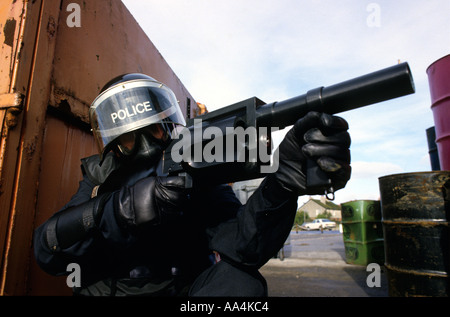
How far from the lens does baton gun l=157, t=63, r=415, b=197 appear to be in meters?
0.92

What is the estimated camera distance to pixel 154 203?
1.31 metres

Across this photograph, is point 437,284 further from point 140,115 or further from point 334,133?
point 140,115

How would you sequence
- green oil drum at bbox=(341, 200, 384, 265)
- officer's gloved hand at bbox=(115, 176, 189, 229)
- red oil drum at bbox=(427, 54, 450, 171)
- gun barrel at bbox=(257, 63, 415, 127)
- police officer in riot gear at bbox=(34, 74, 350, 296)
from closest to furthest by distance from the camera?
1. gun barrel at bbox=(257, 63, 415, 127)
2. police officer in riot gear at bbox=(34, 74, 350, 296)
3. officer's gloved hand at bbox=(115, 176, 189, 229)
4. red oil drum at bbox=(427, 54, 450, 171)
5. green oil drum at bbox=(341, 200, 384, 265)

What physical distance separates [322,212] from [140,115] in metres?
53.6

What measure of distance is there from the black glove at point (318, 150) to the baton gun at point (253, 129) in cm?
4

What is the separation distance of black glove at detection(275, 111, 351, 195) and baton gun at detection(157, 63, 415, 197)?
0.14ft

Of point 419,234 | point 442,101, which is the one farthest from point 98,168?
point 442,101

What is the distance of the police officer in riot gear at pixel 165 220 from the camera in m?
1.08

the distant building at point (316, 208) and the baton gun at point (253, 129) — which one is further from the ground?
the distant building at point (316, 208)

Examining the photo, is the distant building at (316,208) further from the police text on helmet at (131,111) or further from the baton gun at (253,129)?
the baton gun at (253,129)

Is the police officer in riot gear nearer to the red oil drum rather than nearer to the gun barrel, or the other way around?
the gun barrel

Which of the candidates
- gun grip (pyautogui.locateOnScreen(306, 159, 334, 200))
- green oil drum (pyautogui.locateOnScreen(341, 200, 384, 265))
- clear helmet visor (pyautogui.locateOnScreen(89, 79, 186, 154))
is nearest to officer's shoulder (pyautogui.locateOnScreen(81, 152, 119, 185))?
clear helmet visor (pyautogui.locateOnScreen(89, 79, 186, 154))

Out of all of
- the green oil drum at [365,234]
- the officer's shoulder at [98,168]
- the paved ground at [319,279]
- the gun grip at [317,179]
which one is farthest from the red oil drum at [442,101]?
the officer's shoulder at [98,168]

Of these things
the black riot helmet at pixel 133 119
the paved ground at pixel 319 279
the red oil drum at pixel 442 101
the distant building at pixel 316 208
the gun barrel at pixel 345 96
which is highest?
the distant building at pixel 316 208
